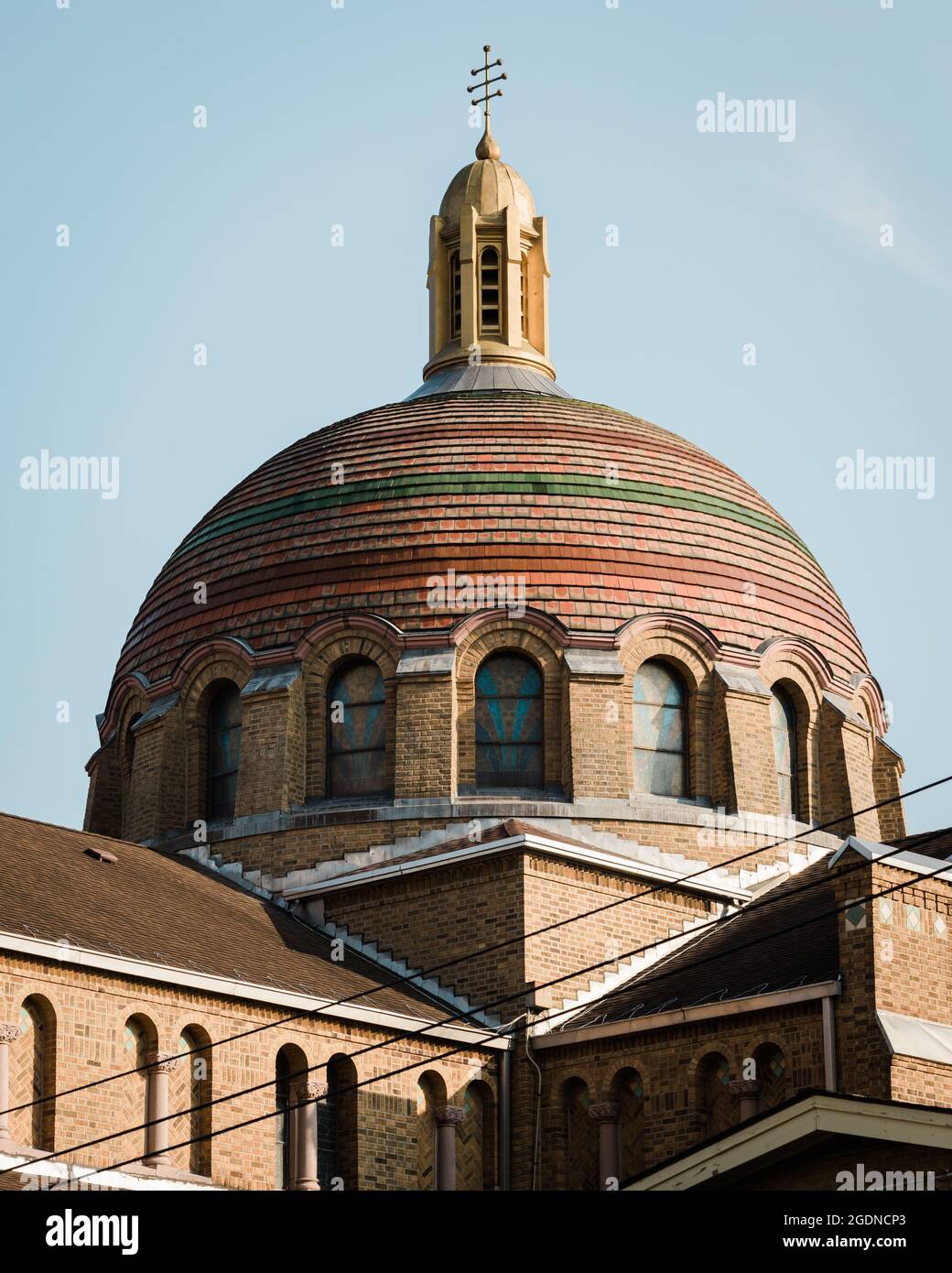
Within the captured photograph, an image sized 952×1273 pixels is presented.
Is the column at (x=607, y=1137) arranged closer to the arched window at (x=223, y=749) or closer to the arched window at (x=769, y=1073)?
the arched window at (x=769, y=1073)

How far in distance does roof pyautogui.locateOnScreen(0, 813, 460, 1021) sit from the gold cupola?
13.6m

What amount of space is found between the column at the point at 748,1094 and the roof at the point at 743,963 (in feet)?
3.54

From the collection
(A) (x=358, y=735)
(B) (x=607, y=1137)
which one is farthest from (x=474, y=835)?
(B) (x=607, y=1137)

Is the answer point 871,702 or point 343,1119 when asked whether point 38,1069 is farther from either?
point 871,702

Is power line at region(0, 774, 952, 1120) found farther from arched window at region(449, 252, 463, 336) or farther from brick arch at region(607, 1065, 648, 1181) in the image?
arched window at region(449, 252, 463, 336)

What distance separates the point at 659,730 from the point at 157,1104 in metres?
12.5

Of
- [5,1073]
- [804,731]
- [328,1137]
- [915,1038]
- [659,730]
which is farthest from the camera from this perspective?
[804,731]

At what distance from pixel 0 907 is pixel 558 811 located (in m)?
10.7

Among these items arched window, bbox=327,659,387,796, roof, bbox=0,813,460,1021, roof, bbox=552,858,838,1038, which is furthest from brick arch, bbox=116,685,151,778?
roof, bbox=552,858,838,1038

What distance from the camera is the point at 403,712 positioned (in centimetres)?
3872

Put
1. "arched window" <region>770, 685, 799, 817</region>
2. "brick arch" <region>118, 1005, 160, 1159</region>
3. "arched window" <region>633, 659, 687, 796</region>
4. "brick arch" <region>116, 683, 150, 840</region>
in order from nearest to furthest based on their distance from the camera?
"brick arch" <region>118, 1005, 160, 1159</region> → "arched window" <region>633, 659, 687, 796</region> → "arched window" <region>770, 685, 799, 817</region> → "brick arch" <region>116, 683, 150, 840</region>

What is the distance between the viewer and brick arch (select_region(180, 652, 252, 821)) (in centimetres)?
4075

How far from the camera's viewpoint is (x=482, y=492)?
135 feet
